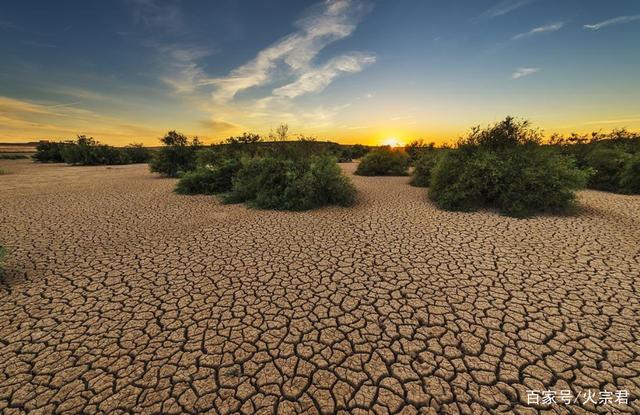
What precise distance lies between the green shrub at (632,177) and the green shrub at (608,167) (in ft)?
1.37

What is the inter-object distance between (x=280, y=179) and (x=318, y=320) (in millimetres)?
6752

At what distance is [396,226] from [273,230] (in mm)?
3286

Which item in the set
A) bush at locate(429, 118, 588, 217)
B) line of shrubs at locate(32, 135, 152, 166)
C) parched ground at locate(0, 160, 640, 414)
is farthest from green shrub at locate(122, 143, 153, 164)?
bush at locate(429, 118, 588, 217)

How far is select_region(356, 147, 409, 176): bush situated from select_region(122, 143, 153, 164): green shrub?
26.8 meters

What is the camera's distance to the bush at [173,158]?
54.4ft

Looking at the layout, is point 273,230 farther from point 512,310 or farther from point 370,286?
point 512,310

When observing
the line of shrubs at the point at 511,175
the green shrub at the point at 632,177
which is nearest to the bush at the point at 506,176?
the line of shrubs at the point at 511,175

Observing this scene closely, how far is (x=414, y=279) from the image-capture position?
161 inches

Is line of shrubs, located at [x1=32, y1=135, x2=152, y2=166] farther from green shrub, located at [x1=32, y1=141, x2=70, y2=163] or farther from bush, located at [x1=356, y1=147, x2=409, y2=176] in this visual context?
bush, located at [x1=356, y1=147, x2=409, y2=176]

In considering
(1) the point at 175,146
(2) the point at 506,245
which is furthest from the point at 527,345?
(1) the point at 175,146

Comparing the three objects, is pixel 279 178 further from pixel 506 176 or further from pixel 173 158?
pixel 173 158

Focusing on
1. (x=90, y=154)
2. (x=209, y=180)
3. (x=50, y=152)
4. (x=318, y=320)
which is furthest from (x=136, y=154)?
(x=318, y=320)

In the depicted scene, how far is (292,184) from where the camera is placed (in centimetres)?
Answer: 870

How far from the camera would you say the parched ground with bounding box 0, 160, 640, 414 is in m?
2.27
